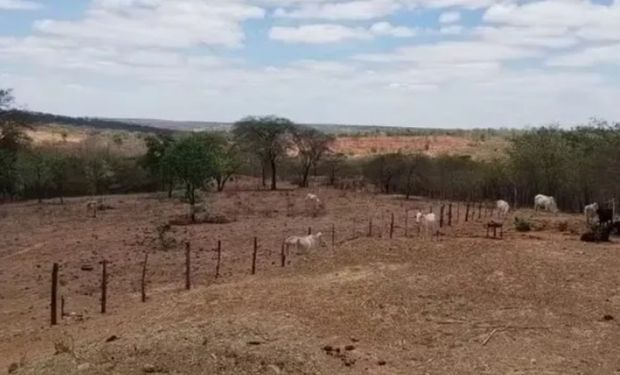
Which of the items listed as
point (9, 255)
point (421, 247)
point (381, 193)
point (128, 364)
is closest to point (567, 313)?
point (421, 247)

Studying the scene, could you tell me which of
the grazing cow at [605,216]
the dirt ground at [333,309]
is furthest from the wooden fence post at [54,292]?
the grazing cow at [605,216]

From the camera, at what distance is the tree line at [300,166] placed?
4031cm

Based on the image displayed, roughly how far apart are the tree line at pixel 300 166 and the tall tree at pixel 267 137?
80mm

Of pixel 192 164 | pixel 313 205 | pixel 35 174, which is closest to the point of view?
pixel 192 164

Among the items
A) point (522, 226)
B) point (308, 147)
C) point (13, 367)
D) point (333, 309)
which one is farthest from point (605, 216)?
point (308, 147)

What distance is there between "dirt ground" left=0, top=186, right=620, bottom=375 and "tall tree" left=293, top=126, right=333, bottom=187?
34232 millimetres

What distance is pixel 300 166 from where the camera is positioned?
2537 inches

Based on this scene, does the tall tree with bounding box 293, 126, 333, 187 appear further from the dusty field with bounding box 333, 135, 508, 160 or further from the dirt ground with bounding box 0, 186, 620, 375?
the dusty field with bounding box 333, 135, 508, 160

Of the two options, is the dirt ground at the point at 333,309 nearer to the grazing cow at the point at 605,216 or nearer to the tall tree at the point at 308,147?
the grazing cow at the point at 605,216

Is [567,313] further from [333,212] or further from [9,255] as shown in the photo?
[333,212]

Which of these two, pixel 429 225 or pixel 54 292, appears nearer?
pixel 54 292

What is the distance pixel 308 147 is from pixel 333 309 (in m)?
46.8

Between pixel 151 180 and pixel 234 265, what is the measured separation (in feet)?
135

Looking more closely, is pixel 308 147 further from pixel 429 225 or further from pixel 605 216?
pixel 605 216
